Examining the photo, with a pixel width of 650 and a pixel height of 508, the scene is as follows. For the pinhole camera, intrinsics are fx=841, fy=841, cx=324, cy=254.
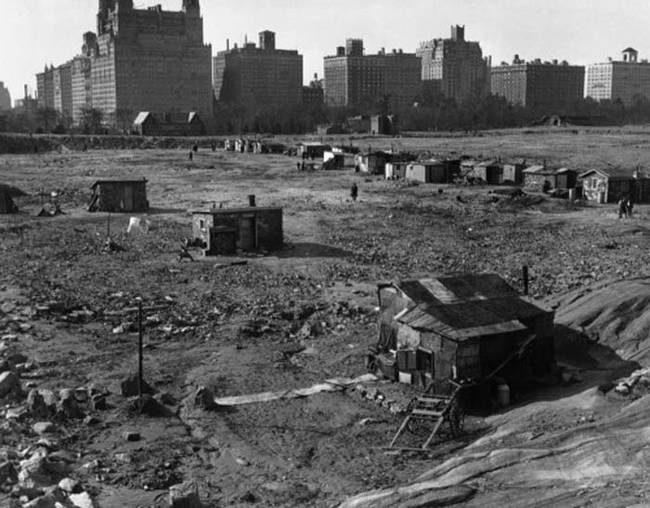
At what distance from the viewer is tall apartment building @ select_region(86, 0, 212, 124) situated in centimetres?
16838

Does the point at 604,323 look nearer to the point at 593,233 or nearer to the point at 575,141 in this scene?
the point at 593,233

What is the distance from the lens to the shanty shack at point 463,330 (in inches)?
675

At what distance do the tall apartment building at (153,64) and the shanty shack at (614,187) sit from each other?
423ft

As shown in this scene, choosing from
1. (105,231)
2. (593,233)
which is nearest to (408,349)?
(593,233)

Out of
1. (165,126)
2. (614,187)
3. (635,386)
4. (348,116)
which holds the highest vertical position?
(348,116)

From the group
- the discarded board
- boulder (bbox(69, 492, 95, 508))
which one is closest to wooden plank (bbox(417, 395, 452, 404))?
the discarded board

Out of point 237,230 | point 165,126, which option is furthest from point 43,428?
point 165,126

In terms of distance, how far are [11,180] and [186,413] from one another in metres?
55.8

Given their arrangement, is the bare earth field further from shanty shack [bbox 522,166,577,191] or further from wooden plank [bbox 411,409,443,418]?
shanty shack [bbox 522,166,577,191]

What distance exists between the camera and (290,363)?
20.0m

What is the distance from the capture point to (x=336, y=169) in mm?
73750

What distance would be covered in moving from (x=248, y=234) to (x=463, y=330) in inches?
734

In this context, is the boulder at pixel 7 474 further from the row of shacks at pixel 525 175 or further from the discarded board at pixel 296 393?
the row of shacks at pixel 525 175

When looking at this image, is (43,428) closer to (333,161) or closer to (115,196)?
(115,196)
